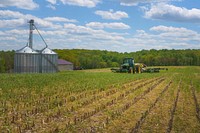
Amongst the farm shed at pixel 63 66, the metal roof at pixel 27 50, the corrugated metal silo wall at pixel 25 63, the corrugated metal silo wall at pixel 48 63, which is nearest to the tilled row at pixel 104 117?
the corrugated metal silo wall at pixel 25 63

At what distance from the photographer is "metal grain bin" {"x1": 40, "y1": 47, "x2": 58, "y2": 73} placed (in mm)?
53625

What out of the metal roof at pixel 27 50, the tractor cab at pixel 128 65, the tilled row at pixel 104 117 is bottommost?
the tilled row at pixel 104 117

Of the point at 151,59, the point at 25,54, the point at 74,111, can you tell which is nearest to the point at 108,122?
the point at 74,111

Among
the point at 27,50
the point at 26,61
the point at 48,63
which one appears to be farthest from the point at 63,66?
the point at 26,61

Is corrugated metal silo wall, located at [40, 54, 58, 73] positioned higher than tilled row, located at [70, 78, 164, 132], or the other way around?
corrugated metal silo wall, located at [40, 54, 58, 73]

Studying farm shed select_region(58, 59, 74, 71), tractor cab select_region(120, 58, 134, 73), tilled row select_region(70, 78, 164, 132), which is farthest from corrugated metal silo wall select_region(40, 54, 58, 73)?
tilled row select_region(70, 78, 164, 132)

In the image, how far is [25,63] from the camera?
51688mm

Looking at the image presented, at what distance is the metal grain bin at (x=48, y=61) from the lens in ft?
176

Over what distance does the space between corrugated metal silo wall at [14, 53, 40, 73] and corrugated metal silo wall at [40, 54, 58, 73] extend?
1816 mm

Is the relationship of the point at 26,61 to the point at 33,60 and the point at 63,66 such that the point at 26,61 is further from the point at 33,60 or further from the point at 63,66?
the point at 63,66

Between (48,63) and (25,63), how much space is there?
4.54 m

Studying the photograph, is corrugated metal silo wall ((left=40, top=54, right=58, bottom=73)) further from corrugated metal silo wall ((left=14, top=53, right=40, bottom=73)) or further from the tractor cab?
the tractor cab

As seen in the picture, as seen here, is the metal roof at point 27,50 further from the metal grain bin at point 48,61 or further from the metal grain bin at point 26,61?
the metal grain bin at point 48,61

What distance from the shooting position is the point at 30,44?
55.8 m
